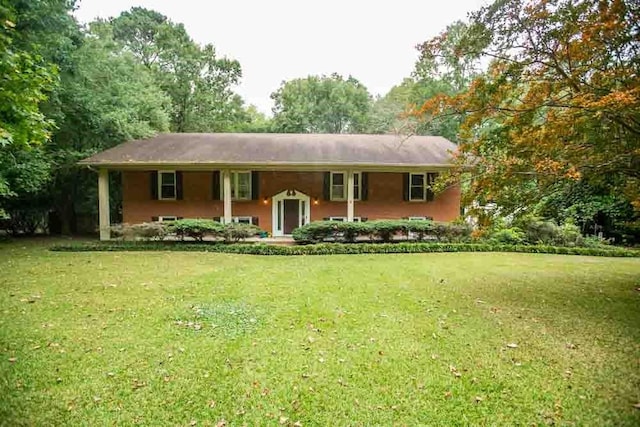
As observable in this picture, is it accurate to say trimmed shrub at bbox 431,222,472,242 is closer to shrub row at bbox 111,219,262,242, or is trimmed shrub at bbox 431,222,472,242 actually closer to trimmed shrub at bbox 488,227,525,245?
trimmed shrub at bbox 488,227,525,245

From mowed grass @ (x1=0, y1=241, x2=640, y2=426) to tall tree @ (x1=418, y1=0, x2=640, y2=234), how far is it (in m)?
2.19

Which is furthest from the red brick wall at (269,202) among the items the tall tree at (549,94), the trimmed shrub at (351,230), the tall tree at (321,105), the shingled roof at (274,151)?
the tall tree at (321,105)

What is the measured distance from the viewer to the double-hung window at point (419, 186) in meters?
15.5

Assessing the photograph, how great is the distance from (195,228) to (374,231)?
6.33m

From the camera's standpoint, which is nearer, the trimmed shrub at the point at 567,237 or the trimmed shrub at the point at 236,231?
the trimmed shrub at the point at 236,231

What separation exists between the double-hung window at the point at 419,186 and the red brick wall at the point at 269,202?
0.29 metres

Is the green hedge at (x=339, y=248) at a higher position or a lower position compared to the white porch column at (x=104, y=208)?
lower

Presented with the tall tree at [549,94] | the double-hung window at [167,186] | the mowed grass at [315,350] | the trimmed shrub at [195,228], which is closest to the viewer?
the mowed grass at [315,350]

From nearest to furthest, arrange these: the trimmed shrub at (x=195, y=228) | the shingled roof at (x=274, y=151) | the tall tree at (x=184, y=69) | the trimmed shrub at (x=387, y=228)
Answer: the trimmed shrub at (x=195, y=228) → the trimmed shrub at (x=387, y=228) → the shingled roof at (x=274, y=151) → the tall tree at (x=184, y=69)

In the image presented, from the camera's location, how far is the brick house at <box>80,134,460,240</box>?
1441 centimetres

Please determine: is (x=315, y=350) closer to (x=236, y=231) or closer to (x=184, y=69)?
(x=236, y=231)

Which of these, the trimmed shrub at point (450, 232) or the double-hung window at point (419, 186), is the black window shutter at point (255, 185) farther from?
the trimmed shrub at point (450, 232)

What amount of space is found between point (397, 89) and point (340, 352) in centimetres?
3925

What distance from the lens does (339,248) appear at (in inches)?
451
